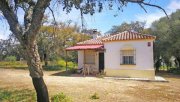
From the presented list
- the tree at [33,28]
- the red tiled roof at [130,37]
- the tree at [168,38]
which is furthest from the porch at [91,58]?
the tree at [33,28]

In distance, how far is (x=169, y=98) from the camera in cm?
1299

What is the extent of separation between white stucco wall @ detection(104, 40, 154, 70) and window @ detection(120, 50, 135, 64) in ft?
1.19

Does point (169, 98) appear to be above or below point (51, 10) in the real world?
below

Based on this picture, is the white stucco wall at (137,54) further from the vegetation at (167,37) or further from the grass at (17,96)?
the grass at (17,96)

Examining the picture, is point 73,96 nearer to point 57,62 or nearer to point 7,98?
point 7,98

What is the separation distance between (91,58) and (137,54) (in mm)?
5945

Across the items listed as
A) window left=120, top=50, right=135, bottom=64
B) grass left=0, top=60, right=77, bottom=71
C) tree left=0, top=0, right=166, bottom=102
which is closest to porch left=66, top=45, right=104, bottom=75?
window left=120, top=50, right=135, bottom=64

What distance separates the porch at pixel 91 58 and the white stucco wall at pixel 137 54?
1.42 meters

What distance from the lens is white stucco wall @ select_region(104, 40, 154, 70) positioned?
22.8 metres

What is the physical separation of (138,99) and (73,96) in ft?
9.15

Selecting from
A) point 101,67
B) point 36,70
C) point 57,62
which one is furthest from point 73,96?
point 57,62

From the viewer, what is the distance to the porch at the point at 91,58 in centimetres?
2611

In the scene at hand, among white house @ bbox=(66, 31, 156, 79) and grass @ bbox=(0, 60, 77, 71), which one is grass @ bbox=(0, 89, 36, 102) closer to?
white house @ bbox=(66, 31, 156, 79)

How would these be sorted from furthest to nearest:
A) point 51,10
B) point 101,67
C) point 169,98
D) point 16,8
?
1. point 101,67
2. point 169,98
3. point 16,8
4. point 51,10
